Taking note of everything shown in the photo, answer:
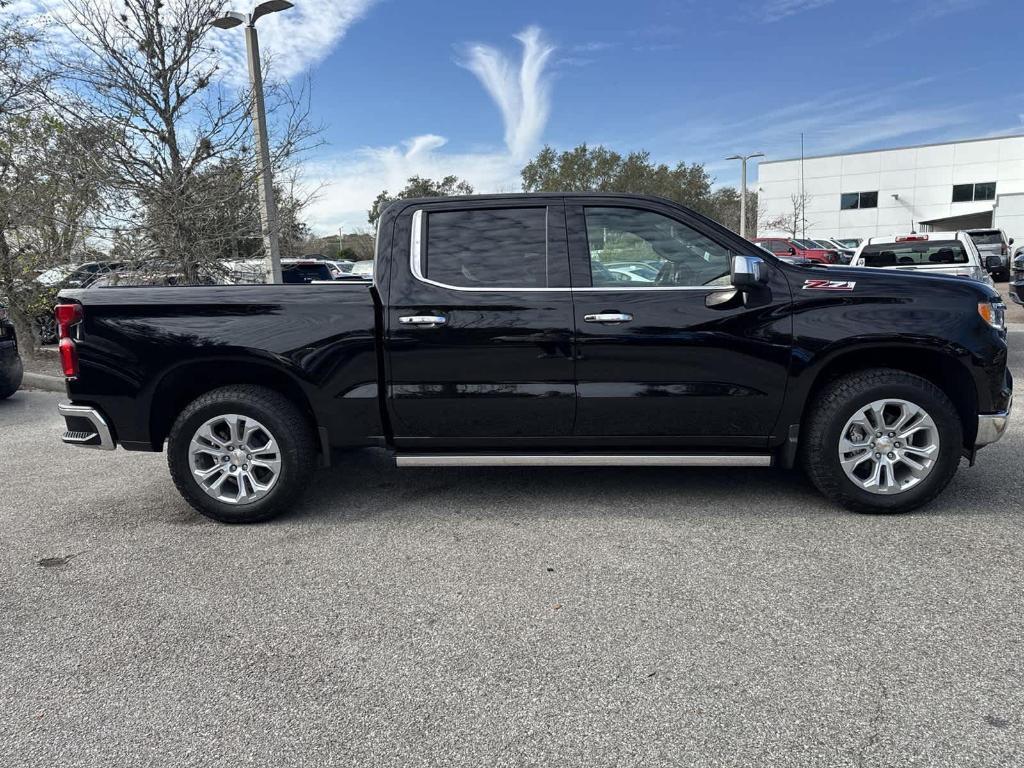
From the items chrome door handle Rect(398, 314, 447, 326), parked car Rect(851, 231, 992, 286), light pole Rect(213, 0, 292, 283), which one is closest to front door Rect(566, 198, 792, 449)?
chrome door handle Rect(398, 314, 447, 326)

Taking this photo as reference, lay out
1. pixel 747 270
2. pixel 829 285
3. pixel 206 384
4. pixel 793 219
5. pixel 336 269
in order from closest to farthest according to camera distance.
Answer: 1. pixel 747 270
2. pixel 829 285
3. pixel 206 384
4. pixel 336 269
5. pixel 793 219

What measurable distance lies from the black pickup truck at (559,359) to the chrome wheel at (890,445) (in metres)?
0.01

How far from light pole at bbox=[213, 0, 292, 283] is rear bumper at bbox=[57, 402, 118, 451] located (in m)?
5.32

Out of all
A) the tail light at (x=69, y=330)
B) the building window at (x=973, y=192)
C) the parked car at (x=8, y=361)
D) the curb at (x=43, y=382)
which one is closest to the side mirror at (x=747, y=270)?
the tail light at (x=69, y=330)

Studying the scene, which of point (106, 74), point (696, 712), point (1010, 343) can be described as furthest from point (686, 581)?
point (1010, 343)

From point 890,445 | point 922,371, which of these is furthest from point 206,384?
point 922,371

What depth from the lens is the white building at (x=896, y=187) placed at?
1951 inches

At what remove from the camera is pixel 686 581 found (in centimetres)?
321

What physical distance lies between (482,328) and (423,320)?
333 millimetres

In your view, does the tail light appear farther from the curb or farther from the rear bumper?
the curb

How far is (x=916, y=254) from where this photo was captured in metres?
10.5

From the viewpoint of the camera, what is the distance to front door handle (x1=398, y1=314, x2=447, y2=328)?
3855mm

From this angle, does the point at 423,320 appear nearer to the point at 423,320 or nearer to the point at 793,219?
the point at 423,320

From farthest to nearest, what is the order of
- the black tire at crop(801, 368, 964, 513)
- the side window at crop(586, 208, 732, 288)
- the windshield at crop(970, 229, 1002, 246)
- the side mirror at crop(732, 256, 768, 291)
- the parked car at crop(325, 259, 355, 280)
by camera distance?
the windshield at crop(970, 229, 1002, 246), the parked car at crop(325, 259, 355, 280), the side window at crop(586, 208, 732, 288), the black tire at crop(801, 368, 964, 513), the side mirror at crop(732, 256, 768, 291)
